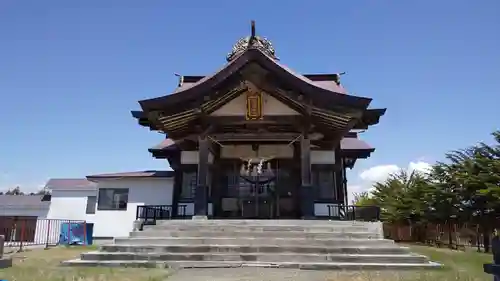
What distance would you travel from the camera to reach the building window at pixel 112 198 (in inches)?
694

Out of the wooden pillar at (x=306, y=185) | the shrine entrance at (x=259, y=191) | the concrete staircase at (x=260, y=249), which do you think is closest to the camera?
the concrete staircase at (x=260, y=249)

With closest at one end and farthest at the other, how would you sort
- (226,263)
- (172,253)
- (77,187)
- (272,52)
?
(226,263) < (172,253) < (272,52) < (77,187)

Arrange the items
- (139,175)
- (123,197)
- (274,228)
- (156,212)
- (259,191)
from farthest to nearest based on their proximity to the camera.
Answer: (123,197), (139,175), (259,191), (156,212), (274,228)

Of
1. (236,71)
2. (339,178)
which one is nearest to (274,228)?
(236,71)

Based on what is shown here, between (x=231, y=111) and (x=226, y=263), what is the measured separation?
6262 millimetres

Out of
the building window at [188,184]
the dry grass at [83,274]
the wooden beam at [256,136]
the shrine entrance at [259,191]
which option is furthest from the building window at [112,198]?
the dry grass at [83,274]

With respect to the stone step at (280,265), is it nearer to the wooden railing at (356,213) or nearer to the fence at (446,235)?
the wooden railing at (356,213)

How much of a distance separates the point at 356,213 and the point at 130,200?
9.90m

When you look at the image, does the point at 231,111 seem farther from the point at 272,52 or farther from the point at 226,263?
the point at 226,263

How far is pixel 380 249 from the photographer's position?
28.1 ft

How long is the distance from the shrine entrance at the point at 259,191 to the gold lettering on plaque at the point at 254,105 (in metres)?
2.15

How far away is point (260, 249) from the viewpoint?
863 centimetres

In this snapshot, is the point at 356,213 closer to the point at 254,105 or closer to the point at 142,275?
the point at 254,105

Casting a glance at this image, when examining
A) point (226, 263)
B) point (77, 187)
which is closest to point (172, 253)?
point (226, 263)
